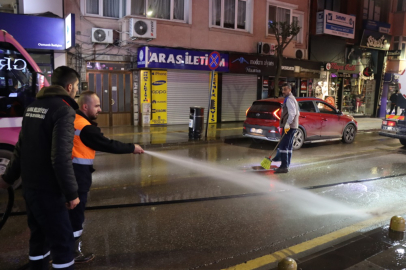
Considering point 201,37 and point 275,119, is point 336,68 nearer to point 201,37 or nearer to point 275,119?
point 201,37

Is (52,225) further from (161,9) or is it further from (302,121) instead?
(161,9)

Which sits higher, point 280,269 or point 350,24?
point 350,24

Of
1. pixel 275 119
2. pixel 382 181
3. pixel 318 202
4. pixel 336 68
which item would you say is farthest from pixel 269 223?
pixel 336 68

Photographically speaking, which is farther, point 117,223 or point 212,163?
point 212,163

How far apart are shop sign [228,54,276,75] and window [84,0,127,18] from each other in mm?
5827

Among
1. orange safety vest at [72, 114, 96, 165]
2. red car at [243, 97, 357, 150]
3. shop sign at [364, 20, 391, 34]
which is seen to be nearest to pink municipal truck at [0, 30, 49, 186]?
orange safety vest at [72, 114, 96, 165]

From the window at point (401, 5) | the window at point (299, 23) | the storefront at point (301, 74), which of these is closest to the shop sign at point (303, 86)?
the storefront at point (301, 74)

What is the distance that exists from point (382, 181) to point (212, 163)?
4104 millimetres

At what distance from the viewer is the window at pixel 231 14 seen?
1850 cm

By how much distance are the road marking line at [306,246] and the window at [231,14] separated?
48.9 feet

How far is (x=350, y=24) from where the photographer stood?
75.6 ft

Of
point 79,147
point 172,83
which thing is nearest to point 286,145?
point 79,147

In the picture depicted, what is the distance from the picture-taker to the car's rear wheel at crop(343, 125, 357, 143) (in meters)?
13.5

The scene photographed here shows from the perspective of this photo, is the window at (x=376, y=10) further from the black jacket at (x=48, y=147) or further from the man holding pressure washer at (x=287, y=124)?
the black jacket at (x=48, y=147)
